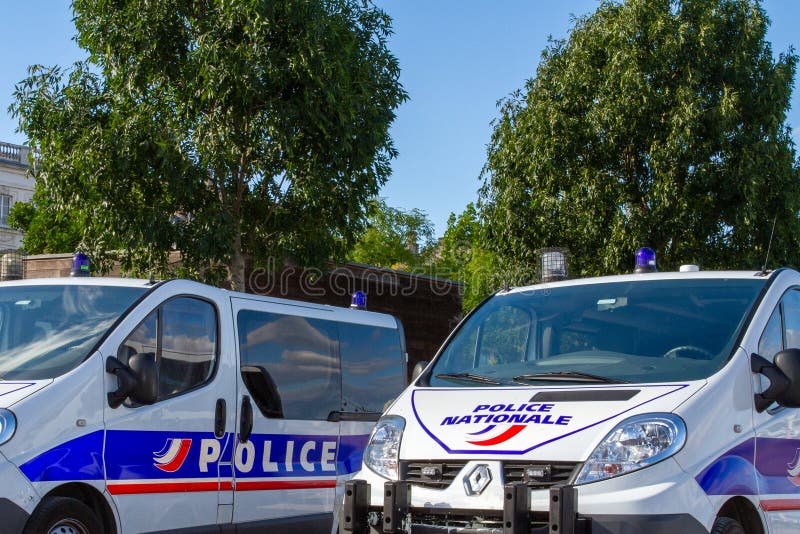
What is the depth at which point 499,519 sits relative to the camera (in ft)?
15.8

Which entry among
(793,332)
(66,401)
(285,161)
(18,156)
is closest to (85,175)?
(285,161)

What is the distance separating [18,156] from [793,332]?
2698 inches

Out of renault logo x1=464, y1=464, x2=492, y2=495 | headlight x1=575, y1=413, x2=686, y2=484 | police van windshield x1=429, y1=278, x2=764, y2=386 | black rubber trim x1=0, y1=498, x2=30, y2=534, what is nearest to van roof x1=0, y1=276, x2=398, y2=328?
black rubber trim x1=0, y1=498, x2=30, y2=534

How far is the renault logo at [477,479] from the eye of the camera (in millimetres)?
4875

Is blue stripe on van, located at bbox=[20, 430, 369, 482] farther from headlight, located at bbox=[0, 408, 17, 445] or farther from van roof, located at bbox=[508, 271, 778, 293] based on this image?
van roof, located at bbox=[508, 271, 778, 293]

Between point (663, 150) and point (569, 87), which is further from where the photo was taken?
point (569, 87)

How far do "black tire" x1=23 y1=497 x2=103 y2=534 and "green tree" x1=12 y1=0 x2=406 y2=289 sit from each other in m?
10.4

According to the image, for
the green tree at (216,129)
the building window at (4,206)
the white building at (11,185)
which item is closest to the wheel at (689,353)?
the green tree at (216,129)

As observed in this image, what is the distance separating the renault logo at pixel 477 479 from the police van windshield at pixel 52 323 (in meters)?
3.02

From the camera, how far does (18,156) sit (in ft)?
224

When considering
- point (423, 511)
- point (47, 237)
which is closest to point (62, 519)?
point (423, 511)

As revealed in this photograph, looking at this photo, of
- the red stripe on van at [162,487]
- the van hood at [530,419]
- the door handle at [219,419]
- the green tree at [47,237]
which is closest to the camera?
the van hood at [530,419]

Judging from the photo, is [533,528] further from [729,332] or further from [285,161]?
[285,161]

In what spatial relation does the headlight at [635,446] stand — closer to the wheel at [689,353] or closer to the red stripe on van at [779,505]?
the wheel at [689,353]
